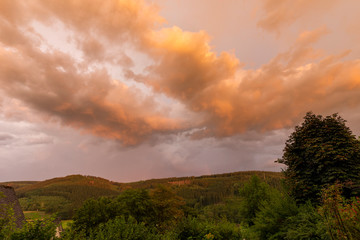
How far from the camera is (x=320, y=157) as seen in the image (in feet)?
58.6

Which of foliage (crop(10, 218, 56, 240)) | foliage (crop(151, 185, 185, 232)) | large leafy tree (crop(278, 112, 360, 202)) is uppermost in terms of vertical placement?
large leafy tree (crop(278, 112, 360, 202))

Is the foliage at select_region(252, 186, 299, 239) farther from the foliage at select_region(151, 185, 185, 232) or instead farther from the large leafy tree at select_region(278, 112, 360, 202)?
the foliage at select_region(151, 185, 185, 232)

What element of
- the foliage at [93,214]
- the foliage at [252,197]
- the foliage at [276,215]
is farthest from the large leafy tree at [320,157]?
the foliage at [93,214]

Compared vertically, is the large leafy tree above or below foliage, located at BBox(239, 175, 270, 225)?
above

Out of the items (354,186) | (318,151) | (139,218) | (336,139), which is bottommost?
(139,218)

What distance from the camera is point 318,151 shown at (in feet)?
59.2

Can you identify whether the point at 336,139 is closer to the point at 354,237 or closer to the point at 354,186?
the point at 354,186

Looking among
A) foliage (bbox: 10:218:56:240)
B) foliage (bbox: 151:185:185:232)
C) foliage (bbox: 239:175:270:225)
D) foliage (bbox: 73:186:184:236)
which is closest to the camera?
foliage (bbox: 10:218:56:240)

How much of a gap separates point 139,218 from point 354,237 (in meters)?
40.0

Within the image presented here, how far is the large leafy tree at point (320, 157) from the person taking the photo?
17.2m

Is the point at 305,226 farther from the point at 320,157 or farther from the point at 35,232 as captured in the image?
the point at 35,232

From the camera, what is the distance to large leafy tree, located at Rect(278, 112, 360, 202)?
1722cm

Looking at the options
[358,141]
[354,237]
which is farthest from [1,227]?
[358,141]

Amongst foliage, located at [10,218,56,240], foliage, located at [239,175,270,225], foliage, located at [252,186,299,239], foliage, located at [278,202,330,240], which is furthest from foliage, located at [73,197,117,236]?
foliage, located at [278,202,330,240]
